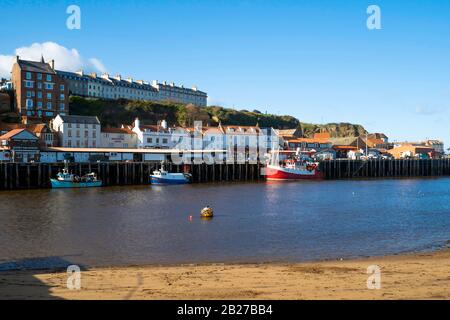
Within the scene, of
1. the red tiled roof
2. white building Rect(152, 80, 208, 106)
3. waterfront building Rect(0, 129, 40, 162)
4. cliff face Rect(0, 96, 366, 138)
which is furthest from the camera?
white building Rect(152, 80, 208, 106)

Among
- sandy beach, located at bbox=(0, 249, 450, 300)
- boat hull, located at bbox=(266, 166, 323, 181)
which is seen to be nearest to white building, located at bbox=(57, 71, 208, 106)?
boat hull, located at bbox=(266, 166, 323, 181)

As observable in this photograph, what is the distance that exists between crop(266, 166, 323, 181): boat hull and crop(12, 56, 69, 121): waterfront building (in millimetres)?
40729

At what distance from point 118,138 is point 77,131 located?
8.01m

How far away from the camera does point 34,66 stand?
8619cm

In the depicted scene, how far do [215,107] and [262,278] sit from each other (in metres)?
118

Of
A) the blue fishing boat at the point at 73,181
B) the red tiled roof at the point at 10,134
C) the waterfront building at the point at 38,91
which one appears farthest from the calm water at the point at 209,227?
the waterfront building at the point at 38,91

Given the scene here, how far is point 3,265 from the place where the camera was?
20.0 metres

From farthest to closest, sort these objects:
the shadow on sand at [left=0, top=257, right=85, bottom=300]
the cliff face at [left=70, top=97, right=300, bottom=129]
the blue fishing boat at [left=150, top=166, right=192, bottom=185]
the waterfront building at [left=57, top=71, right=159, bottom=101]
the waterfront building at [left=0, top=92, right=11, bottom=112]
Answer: the waterfront building at [left=57, top=71, right=159, bottom=101] < the cliff face at [left=70, top=97, right=300, bottom=129] < the waterfront building at [left=0, top=92, right=11, bottom=112] < the blue fishing boat at [left=150, top=166, right=192, bottom=185] < the shadow on sand at [left=0, top=257, right=85, bottom=300]

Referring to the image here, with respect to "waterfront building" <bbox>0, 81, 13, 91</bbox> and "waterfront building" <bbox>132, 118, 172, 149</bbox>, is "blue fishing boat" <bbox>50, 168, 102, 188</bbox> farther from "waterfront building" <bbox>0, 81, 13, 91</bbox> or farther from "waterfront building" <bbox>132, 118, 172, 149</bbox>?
"waterfront building" <bbox>0, 81, 13, 91</bbox>

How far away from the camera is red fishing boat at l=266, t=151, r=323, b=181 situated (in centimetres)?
7831

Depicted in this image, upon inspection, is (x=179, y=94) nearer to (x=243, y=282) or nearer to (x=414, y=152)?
(x=414, y=152)

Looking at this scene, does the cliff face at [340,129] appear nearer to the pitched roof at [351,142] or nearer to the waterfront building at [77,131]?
the pitched roof at [351,142]
